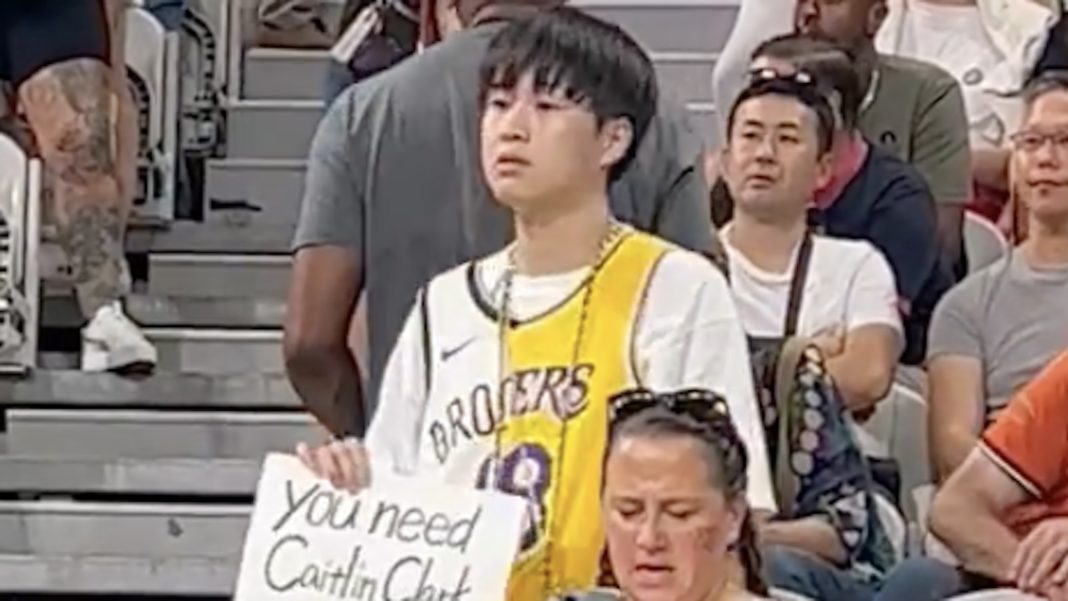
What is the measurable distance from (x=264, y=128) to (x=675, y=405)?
4533 mm

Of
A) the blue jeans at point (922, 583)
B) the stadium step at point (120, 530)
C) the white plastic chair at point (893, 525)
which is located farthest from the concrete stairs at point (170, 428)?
the blue jeans at point (922, 583)

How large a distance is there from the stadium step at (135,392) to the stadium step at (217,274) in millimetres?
788

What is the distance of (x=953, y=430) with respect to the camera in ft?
16.0

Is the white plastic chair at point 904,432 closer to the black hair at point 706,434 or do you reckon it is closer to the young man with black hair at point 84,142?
the black hair at point 706,434

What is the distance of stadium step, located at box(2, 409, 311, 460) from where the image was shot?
20.4 feet

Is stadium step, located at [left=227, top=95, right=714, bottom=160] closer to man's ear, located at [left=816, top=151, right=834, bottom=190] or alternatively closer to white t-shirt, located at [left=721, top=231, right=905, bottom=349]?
man's ear, located at [left=816, top=151, right=834, bottom=190]

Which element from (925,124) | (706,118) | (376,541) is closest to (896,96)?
(925,124)

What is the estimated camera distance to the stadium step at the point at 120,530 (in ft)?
19.1

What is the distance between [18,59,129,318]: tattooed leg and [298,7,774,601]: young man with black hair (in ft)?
8.18

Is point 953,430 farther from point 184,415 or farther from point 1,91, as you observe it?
point 1,91

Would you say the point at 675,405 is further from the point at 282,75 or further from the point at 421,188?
the point at 282,75

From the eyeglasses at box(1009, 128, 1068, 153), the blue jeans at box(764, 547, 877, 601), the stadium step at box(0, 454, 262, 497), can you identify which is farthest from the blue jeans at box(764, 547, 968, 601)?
the stadium step at box(0, 454, 262, 497)

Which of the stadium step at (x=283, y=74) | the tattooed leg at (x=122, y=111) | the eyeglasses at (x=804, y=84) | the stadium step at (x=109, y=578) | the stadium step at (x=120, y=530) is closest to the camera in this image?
the eyeglasses at (x=804, y=84)

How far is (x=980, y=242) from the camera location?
5.91 meters
